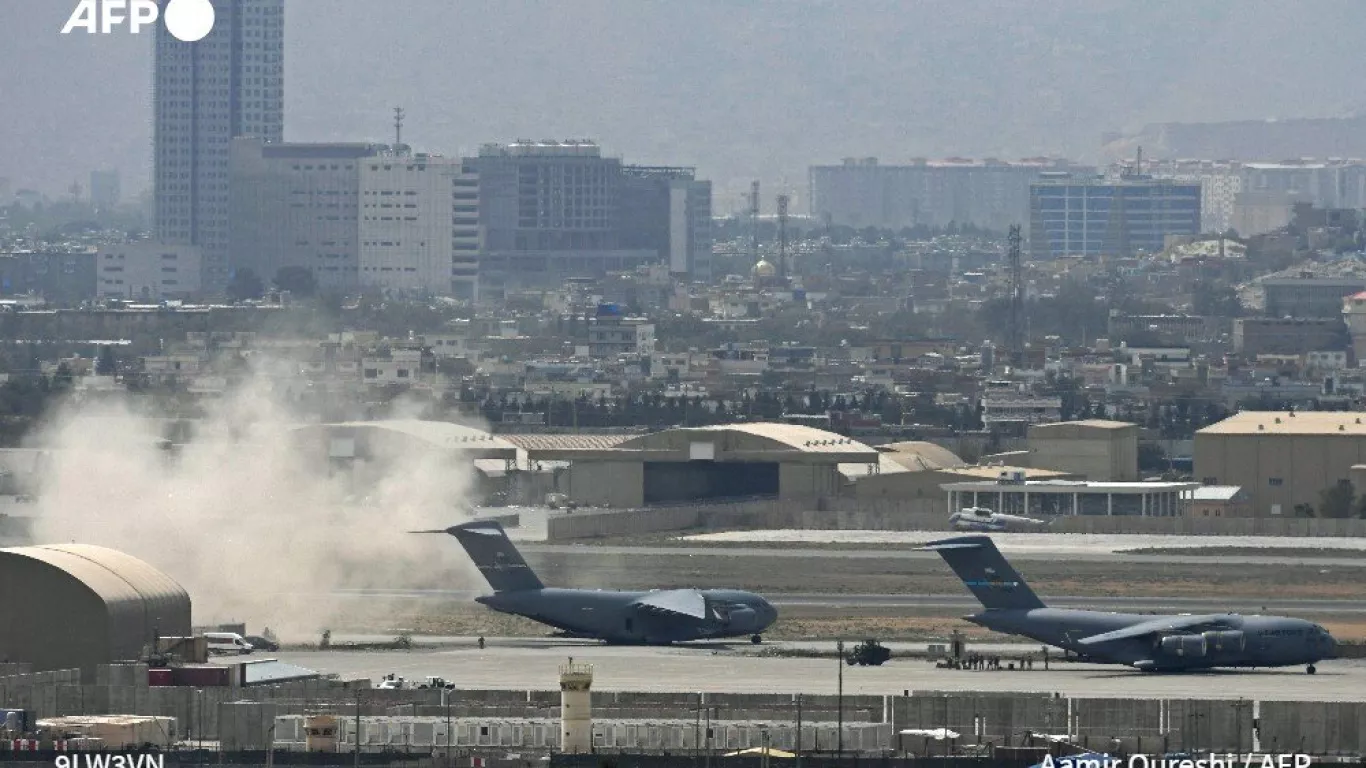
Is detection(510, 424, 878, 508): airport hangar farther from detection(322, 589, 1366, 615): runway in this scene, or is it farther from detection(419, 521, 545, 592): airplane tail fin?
detection(419, 521, 545, 592): airplane tail fin

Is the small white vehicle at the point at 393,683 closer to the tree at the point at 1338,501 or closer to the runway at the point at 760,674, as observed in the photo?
the runway at the point at 760,674

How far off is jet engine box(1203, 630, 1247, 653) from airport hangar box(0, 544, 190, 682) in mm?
23954

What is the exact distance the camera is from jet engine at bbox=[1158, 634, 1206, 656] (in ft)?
273

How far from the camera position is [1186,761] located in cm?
6141

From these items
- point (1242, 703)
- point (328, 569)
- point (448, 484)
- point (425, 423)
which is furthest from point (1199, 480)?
point (1242, 703)

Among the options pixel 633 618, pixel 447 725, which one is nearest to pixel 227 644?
pixel 633 618

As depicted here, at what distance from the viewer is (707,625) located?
90.7 meters

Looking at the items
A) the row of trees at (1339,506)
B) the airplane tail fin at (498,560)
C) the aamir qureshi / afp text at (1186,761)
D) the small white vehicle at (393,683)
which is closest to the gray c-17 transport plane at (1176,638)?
the airplane tail fin at (498,560)

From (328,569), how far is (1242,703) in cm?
4279

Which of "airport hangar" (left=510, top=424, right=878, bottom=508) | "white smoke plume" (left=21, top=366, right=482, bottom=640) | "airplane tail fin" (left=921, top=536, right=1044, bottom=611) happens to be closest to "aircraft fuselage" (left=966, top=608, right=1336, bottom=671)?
"airplane tail fin" (left=921, top=536, right=1044, bottom=611)

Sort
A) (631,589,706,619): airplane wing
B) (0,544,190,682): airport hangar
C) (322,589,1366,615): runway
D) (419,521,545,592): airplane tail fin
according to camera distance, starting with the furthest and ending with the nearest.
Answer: (322,589,1366,615): runway → (419,521,545,592): airplane tail fin → (631,589,706,619): airplane wing → (0,544,190,682): airport hangar

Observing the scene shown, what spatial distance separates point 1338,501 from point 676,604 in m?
61.0

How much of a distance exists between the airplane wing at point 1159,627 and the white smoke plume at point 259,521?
21.3 metres

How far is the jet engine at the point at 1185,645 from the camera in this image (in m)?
83.2
